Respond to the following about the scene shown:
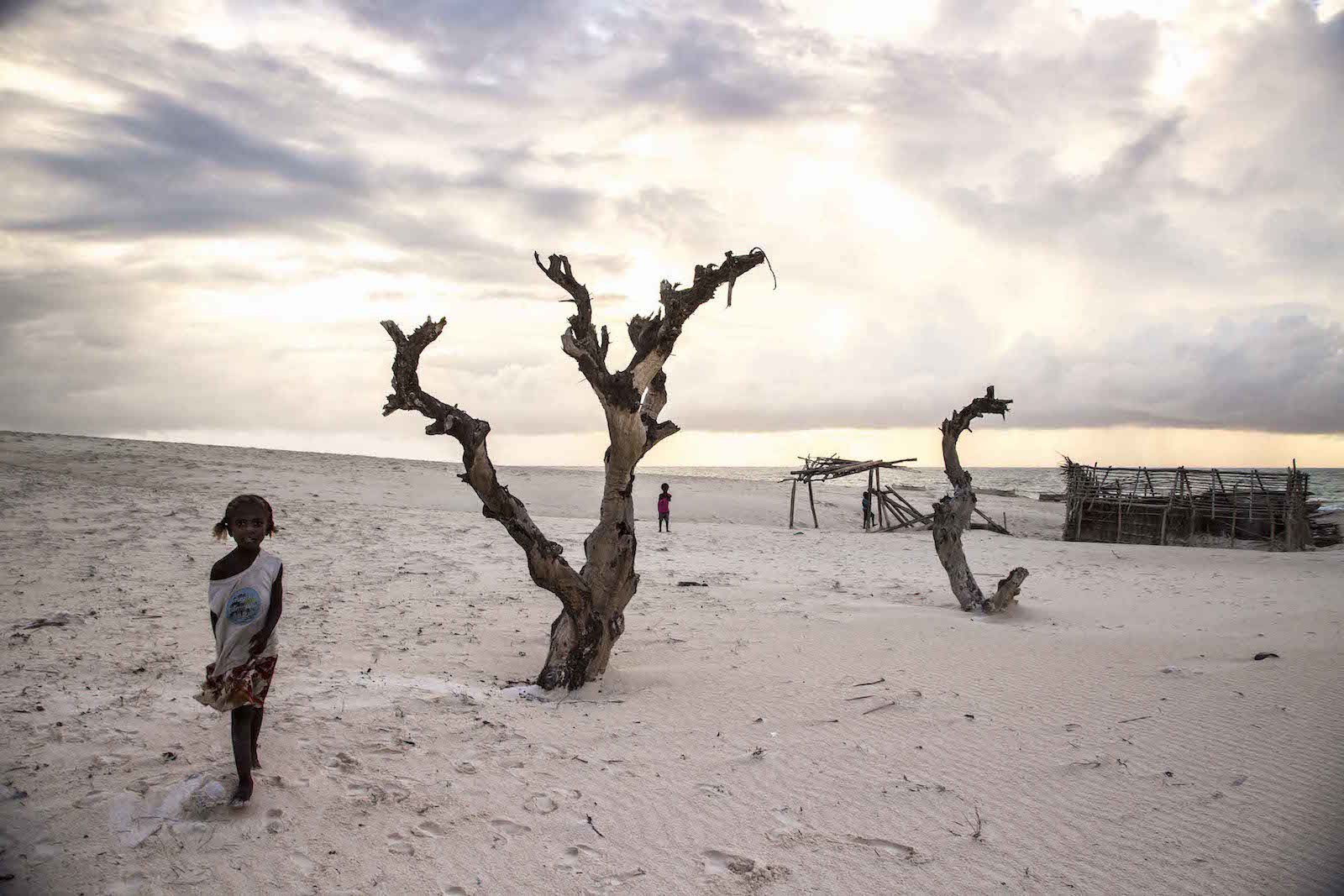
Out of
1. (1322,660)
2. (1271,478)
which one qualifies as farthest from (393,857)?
(1271,478)

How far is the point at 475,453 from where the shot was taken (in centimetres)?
640

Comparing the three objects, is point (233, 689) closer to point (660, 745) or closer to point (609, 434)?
point (660, 745)

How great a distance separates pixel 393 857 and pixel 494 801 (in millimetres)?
714

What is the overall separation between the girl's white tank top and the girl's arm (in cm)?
2

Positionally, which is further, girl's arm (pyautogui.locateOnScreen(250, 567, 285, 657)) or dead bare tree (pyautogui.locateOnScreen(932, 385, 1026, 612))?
dead bare tree (pyautogui.locateOnScreen(932, 385, 1026, 612))

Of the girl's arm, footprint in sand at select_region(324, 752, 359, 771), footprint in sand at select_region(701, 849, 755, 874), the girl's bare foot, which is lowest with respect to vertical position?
footprint in sand at select_region(701, 849, 755, 874)

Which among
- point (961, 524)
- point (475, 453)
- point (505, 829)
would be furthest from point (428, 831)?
point (961, 524)

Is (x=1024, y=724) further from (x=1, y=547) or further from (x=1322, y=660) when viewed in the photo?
(x=1, y=547)

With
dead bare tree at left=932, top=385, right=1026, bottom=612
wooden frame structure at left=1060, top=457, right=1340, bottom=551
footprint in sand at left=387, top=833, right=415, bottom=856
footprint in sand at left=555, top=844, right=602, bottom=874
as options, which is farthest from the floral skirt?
wooden frame structure at left=1060, top=457, right=1340, bottom=551

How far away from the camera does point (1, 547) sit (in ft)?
35.2

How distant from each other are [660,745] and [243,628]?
9.31 ft

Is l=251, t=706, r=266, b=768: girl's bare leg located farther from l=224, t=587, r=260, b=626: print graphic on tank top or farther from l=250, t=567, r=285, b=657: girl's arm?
l=224, t=587, r=260, b=626: print graphic on tank top

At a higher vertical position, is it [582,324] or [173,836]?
[582,324]

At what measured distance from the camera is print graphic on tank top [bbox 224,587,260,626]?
4.19 meters
